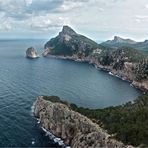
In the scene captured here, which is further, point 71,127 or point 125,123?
point 71,127

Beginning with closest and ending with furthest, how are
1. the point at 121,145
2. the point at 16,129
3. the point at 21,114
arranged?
the point at 121,145, the point at 16,129, the point at 21,114

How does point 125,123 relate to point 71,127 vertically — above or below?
above

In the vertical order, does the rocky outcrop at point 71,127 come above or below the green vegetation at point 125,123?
below

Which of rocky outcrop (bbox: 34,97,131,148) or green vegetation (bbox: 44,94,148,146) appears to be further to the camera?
rocky outcrop (bbox: 34,97,131,148)

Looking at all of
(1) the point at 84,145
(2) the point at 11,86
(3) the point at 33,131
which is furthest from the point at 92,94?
(1) the point at 84,145

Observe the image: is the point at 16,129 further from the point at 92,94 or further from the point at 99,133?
the point at 92,94

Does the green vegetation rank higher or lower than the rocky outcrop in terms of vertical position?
higher

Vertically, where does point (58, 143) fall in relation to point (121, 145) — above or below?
below

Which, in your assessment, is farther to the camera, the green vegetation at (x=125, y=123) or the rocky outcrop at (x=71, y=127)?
the rocky outcrop at (x=71, y=127)
